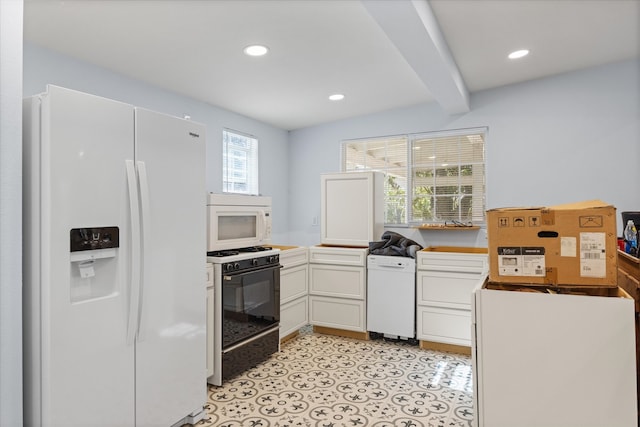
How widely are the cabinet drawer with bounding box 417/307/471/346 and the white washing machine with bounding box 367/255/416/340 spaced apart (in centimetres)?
10

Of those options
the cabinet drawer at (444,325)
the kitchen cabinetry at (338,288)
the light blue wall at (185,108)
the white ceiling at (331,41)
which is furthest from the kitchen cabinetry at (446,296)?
the light blue wall at (185,108)

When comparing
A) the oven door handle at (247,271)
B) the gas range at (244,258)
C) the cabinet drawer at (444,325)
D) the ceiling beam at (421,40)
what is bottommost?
the cabinet drawer at (444,325)

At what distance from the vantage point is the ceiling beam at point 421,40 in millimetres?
2150

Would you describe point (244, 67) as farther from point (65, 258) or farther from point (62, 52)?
point (65, 258)

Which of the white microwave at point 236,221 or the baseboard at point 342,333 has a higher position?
the white microwave at point 236,221

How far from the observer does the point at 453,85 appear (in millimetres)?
3465

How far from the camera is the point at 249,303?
3.09 m

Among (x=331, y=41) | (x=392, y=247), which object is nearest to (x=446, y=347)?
(x=392, y=247)

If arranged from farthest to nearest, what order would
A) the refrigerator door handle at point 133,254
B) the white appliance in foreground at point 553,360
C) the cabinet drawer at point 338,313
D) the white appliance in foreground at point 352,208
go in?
the white appliance in foreground at point 352,208, the cabinet drawer at point 338,313, the refrigerator door handle at point 133,254, the white appliance in foreground at point 553,360

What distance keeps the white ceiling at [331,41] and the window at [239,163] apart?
50cm

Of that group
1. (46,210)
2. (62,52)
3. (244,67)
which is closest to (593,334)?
(46,210)

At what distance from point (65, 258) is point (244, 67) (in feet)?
6.88

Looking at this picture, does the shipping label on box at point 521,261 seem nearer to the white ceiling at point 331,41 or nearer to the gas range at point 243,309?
the white ceiling at point 331,41

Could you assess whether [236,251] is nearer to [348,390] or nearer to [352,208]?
[348,390]
